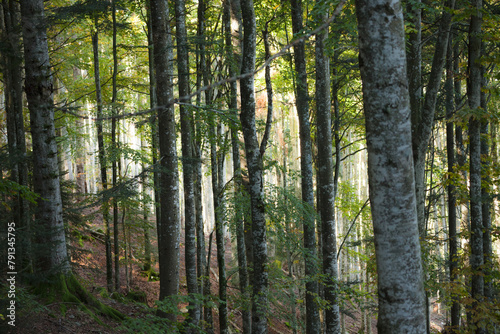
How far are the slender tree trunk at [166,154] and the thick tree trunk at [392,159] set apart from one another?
16.4ft

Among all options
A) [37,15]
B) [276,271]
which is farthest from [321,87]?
[37,15]

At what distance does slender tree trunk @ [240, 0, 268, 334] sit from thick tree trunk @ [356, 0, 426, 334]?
3.42m

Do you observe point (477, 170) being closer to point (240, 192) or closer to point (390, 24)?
point (240, 192)

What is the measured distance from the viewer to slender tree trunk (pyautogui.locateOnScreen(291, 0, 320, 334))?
7945 mm

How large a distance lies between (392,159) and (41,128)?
19.3ft

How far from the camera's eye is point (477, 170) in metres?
7.30

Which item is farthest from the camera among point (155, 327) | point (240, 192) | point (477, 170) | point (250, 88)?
point (240, 192)

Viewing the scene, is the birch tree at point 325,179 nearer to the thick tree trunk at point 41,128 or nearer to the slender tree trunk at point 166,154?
the slender tree trunk at point 166,154

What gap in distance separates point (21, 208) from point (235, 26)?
6.93m

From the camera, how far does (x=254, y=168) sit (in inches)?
228

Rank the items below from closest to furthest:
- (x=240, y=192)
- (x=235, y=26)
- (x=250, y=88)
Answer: (x=250, y=88) → (x=240, y=192) → (x=235, y=26)

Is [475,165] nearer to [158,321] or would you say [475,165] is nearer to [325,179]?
[325,179]

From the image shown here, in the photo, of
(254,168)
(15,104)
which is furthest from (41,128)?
(254,168)

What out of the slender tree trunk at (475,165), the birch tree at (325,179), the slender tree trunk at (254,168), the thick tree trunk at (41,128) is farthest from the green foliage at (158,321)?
the slender tree trunk at (475,165)
